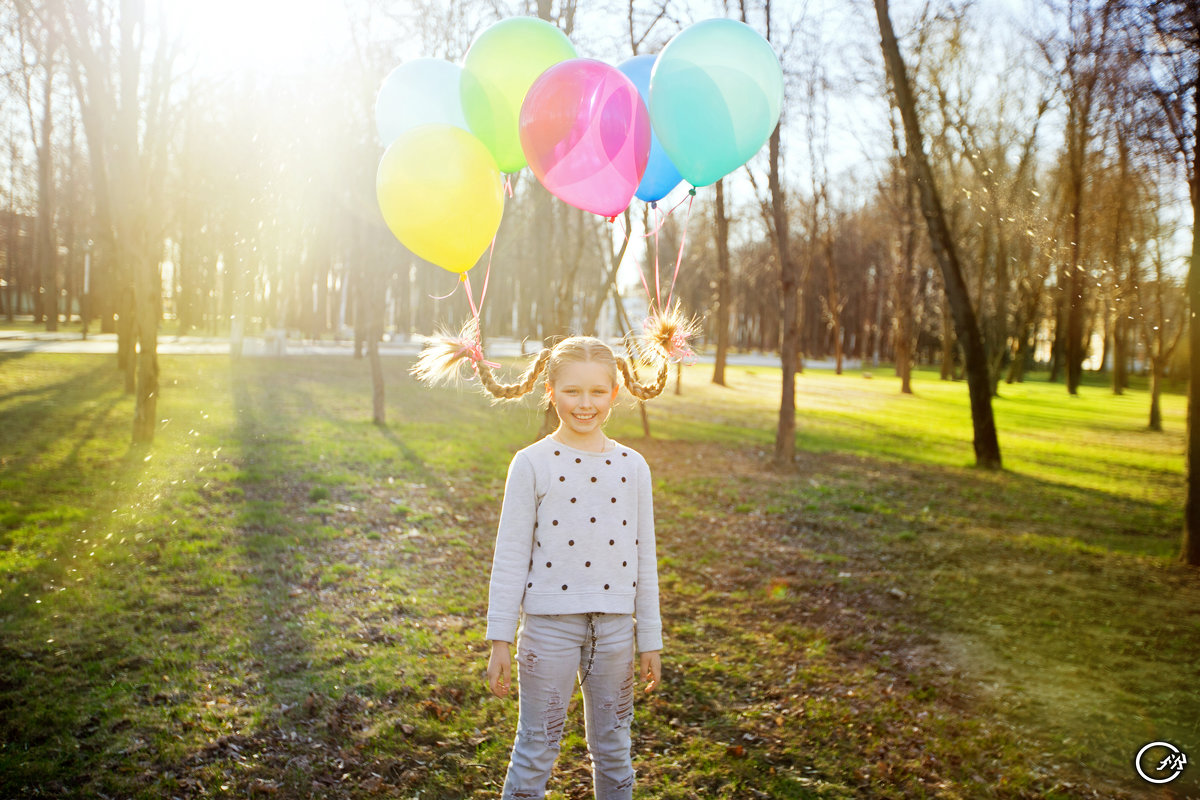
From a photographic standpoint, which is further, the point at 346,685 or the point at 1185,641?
the point at 1185,641

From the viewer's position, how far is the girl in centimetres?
243

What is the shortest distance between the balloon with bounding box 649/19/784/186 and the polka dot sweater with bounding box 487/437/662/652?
1.85 meters

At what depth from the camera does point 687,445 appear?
43.2 ft

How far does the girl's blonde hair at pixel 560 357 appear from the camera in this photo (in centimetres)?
255

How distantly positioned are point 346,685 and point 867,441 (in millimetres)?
12551

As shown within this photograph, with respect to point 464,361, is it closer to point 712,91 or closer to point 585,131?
point 585,131

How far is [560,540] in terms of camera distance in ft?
8.05

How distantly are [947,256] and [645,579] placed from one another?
33.4 ft

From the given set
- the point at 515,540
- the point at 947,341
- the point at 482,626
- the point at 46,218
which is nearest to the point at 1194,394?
the point at 482,626

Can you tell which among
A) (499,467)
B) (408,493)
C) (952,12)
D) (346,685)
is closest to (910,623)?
(346,685)

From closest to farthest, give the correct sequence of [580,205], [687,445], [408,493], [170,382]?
[580,205] → [408,493] → [687,445] → [170,382]

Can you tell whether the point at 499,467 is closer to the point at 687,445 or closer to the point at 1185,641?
the point at 687,445

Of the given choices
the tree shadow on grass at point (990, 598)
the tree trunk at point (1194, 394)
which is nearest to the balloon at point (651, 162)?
the tree shadow on grass at point (990, 598)

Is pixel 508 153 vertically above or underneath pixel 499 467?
above
